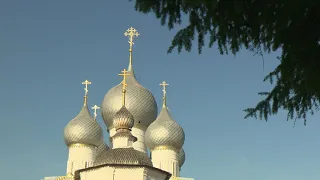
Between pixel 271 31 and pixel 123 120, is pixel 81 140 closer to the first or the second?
pixel 123 120

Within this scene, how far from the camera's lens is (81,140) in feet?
84.3

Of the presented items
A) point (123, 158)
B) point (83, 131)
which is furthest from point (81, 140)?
point (123, 158)

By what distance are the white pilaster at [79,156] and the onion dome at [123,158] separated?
711 centimetres

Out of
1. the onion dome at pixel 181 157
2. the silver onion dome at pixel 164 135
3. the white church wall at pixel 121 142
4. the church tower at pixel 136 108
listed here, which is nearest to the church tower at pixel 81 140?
the church tower at pixel 136 108

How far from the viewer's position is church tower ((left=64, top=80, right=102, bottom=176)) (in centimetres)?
2548

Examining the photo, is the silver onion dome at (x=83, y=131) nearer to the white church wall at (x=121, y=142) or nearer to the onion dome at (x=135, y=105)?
the onion dome at (x=135, y=105)

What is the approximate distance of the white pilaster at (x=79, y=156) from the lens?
2531cm

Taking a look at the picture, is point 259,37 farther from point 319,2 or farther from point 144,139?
point 144,139

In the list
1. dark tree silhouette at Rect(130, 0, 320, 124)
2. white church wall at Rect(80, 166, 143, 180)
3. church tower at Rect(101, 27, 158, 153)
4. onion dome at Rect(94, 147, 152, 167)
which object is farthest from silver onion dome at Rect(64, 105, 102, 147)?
dark tree silhouette at Rect(130, 0, 320, 124)

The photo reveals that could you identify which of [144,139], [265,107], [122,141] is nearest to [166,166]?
[144,139]

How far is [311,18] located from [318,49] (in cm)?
28

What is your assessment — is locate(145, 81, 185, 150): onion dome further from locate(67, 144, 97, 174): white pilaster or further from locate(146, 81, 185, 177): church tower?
locate(67, 144, 97, 174): white pilaster

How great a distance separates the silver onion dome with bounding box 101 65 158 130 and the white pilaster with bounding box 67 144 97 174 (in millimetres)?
1530

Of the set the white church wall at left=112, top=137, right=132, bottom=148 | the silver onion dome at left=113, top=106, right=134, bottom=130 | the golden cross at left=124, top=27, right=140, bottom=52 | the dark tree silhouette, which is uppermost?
the golden cross at left=124, top=27, right=140, bottom=52
